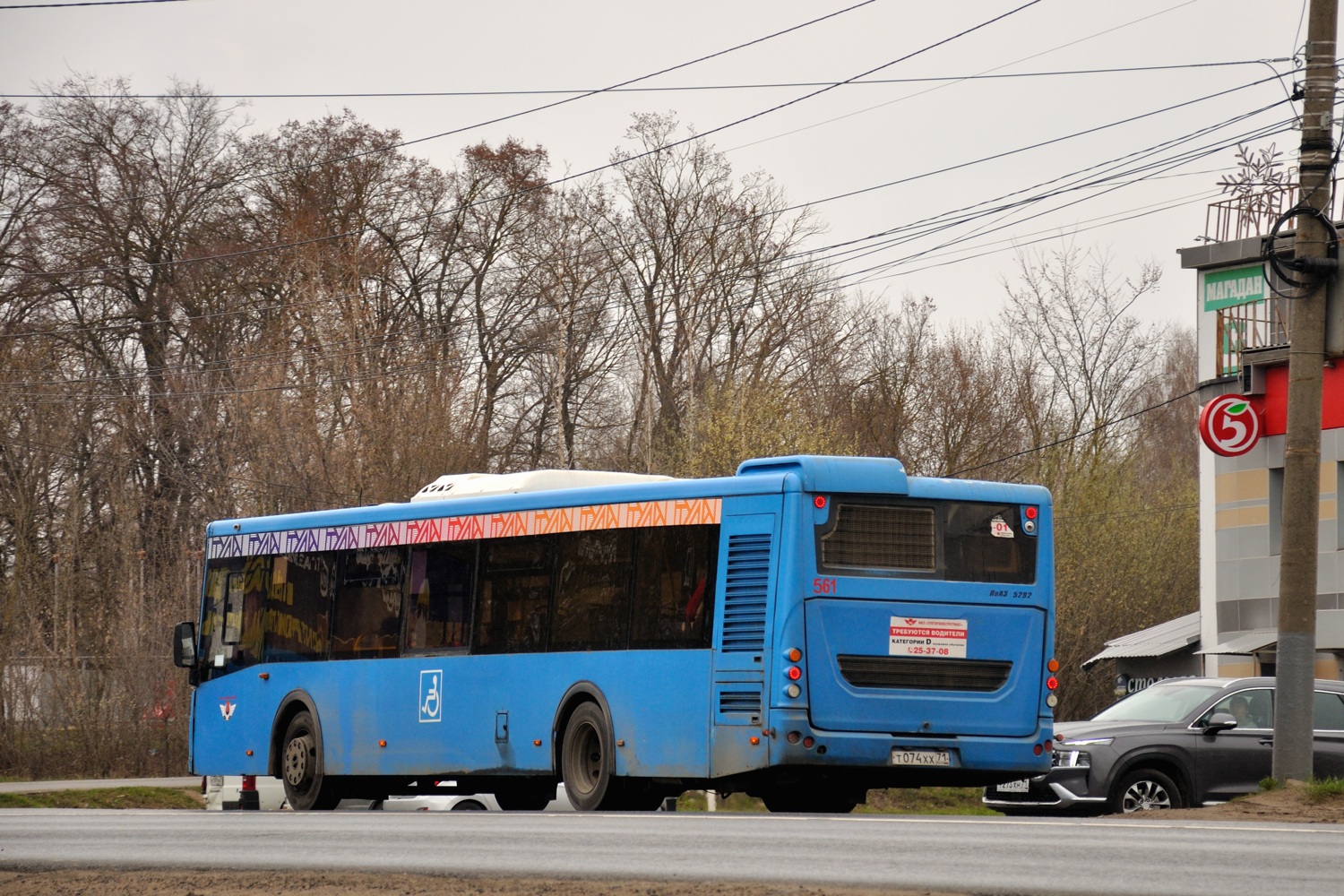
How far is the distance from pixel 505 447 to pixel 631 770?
28.6 meters

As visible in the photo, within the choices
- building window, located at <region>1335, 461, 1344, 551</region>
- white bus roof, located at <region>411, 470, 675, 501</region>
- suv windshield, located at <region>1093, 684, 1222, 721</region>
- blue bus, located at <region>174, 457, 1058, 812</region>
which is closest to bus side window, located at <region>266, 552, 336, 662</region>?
blue bus, located at <region>174, 457, 1058, 812</region>

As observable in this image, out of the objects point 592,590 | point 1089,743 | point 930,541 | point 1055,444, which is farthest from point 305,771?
point 1055,444

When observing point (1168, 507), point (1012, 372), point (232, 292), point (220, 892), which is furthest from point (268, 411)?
point (220, 892)

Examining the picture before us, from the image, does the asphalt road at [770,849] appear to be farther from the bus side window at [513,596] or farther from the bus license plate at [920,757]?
the bus side window at [513,596]

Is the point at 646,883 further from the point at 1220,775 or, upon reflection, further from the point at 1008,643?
the point at 1220,775

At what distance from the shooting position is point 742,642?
15.4m

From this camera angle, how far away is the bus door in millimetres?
15117

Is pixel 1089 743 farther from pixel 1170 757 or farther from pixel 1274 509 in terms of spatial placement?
pixel 1274 509

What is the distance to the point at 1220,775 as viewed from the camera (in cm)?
1786

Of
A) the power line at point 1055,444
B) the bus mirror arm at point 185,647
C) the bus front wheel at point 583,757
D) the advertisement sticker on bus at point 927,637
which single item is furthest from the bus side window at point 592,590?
the power line at point 1055,444

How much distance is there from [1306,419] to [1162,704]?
10.5ft

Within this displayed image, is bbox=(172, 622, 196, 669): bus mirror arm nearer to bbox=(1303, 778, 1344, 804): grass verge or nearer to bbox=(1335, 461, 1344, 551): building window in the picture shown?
bbox=(1303, 778, 1344, 804): grass verge

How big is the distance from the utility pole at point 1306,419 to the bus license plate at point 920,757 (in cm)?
344

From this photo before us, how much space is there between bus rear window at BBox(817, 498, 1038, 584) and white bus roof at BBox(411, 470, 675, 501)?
2.36m
